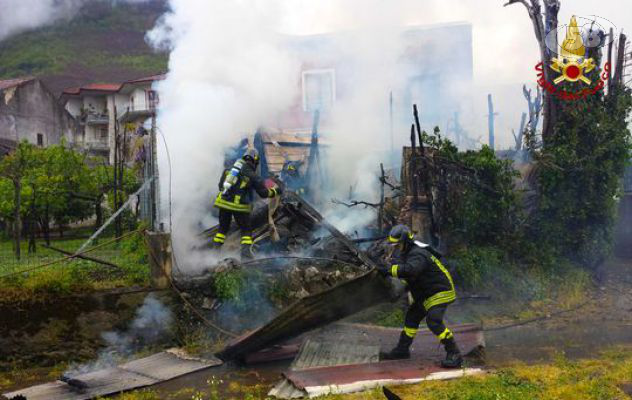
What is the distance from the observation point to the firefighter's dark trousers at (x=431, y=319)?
266 inches

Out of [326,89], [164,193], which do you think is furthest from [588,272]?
[326,89]

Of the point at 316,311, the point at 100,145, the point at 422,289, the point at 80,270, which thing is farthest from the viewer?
the point at 100,145

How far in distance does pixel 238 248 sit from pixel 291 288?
1386 millimetres

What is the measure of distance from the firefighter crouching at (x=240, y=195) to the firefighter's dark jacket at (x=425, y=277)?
3.17m

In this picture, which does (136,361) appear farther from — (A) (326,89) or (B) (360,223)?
(A) (326,89)

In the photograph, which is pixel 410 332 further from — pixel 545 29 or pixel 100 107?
pixel 100 107

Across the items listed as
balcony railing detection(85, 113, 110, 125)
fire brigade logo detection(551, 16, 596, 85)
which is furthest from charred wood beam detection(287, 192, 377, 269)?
balcony railing detection(85, 113, 110, 125)

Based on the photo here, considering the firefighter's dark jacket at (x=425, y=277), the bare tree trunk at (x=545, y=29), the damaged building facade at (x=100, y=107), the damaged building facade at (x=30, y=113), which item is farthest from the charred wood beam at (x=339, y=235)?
the damaged building facade at (x=100, y=107)

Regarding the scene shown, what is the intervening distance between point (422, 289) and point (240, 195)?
11.9 feet

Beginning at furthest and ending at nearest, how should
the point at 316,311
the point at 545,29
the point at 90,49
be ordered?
the point at 90,49 < the point at 545,29 < the point at 316,311

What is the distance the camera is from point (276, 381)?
6.87 meters

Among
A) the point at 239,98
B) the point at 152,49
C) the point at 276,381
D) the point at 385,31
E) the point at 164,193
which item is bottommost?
the point at 276,381

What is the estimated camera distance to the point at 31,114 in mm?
37688

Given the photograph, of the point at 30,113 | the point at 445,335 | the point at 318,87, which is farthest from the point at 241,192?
the point at 30,113
